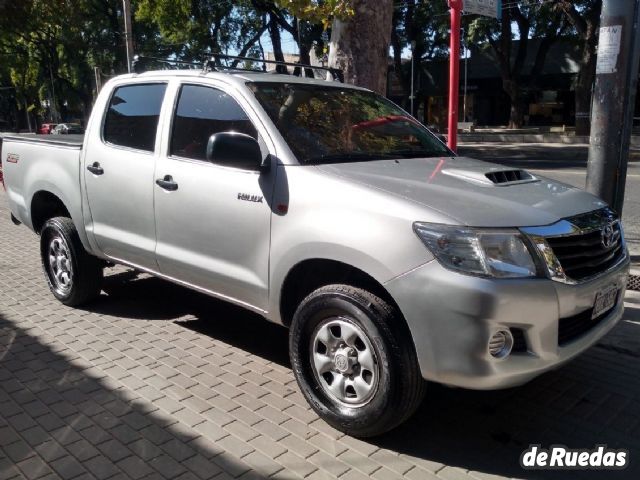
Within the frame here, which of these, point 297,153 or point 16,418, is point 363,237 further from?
point 16,418

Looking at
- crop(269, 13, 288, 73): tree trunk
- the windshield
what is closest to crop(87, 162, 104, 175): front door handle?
the windshield

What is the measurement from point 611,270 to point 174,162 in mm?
2755

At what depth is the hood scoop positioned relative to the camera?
340 centimetres

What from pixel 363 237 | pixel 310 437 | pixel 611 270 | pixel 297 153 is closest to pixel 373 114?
pixel 297 153

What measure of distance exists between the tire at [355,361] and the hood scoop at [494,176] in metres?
0.94

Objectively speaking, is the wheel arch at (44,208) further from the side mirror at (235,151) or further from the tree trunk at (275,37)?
the tree trunk at (275,37)

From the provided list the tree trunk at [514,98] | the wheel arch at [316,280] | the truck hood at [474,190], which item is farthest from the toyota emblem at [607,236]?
the tree trunk at [514,98]

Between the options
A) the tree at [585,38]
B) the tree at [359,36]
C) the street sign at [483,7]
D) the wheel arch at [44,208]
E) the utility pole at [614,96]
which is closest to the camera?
the utility pole at [614,96]

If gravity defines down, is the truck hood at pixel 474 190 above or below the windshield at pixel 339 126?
below

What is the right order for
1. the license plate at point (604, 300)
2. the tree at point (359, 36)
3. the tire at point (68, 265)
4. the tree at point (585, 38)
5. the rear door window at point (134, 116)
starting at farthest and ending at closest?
A: the tree at point (585, 38)
the tree at point (359, 36)
the tire at point (68, 265)
the rear door window at point (134, 116)
the license plate at point (604, 300)

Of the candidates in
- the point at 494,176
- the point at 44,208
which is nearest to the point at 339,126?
the point at 494,176

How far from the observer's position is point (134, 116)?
464cm

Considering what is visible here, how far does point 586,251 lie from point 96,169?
352 cm

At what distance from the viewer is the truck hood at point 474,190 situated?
9.54ft
